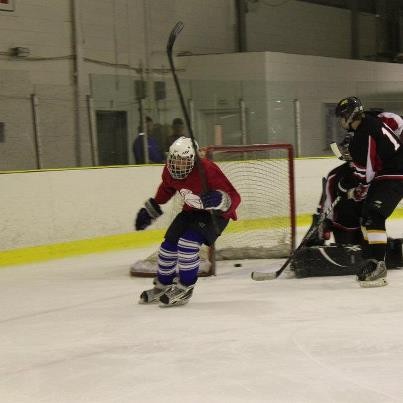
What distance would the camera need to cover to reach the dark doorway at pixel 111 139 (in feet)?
21.8

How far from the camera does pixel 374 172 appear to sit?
4.15 m

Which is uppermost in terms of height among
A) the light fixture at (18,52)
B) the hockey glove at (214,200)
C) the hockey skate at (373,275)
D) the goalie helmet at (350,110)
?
the light fixture at (18,52)

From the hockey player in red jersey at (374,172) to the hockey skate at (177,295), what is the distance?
97 cm

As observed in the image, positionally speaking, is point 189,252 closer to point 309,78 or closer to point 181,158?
point 181,158

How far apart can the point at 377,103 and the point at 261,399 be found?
22.2 feet

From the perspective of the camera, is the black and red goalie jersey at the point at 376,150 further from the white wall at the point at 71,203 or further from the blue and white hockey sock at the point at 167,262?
the white wall at the point at 71,203

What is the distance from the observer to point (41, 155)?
6.29 meters

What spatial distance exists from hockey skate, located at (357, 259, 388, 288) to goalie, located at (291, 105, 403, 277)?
7.1 inches

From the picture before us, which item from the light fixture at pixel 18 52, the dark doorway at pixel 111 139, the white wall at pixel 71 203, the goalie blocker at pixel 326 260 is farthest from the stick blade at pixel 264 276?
the light fixture at pixel 18 52

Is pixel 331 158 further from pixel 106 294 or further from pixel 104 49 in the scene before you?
pixel 106 294

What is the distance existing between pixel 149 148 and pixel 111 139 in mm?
380

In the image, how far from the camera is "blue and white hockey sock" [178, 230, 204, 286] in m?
3.64

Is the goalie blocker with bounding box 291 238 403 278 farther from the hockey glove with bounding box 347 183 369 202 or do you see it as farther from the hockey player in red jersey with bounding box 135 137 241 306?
the hockey player in red jersey with bounding box 135 137 241 306

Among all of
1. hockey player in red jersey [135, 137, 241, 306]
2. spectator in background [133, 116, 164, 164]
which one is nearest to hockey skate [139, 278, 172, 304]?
hockey player in red jersey [135, 137, 241, 306]
